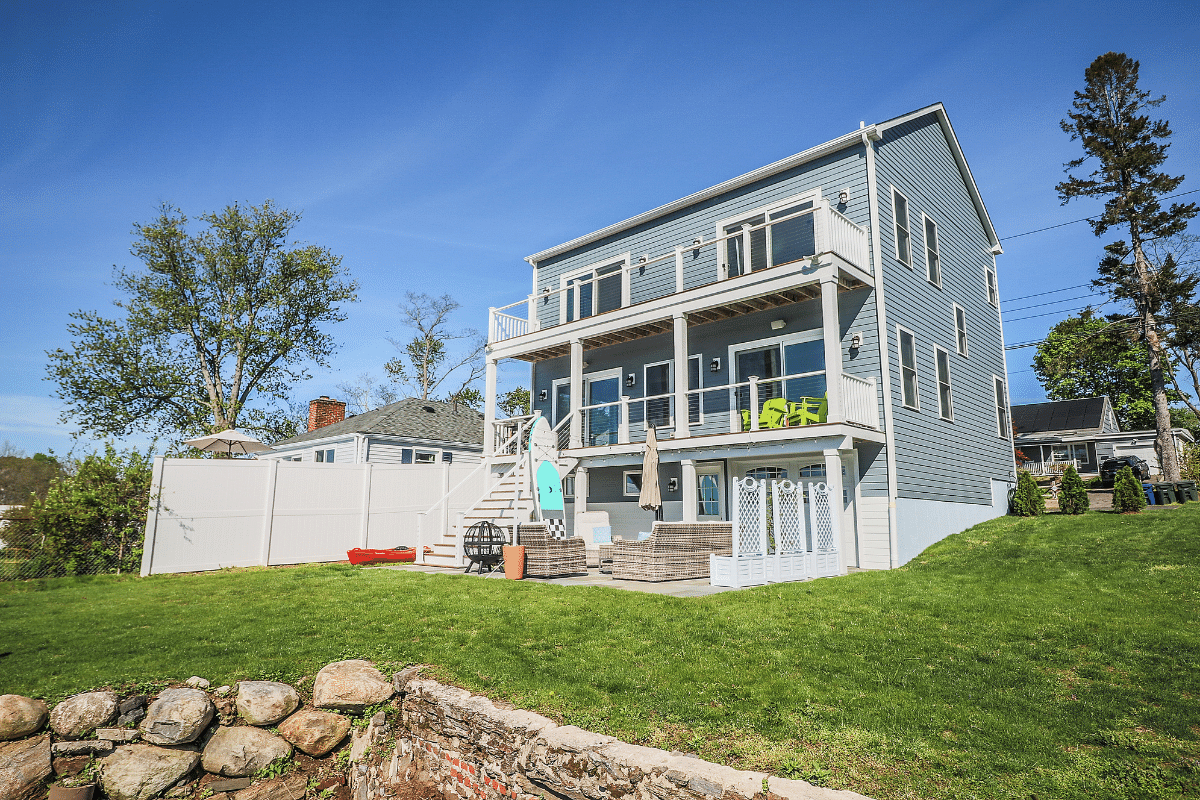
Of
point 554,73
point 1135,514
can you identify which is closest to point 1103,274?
point 1135,514

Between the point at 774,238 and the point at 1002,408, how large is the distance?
29.3 feet

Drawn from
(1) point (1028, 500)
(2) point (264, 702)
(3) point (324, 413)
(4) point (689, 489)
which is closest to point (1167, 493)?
(1) point (1028, 500)

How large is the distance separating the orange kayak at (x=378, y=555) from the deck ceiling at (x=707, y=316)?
6.39 metres

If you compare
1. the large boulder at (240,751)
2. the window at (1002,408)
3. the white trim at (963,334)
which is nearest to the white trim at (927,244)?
the white trim at (963,334)

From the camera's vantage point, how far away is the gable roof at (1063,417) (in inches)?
1292

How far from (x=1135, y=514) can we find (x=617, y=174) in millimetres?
17106

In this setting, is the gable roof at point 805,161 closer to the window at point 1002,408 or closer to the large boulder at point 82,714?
the window at point 1002,408

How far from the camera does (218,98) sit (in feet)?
50.5

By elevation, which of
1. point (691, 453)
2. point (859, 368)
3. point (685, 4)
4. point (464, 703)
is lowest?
point (464, 703)

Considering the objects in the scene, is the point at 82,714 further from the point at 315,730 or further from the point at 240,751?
the point at 315,730

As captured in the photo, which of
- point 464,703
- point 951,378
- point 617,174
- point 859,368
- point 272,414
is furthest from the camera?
point 272,414

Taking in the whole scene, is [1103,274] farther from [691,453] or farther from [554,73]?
[554,73]

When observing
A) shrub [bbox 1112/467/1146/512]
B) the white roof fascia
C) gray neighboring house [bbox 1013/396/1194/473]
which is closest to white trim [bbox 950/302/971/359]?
shrub [bbox 1112/467/1146/512]

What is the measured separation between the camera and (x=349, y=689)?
20.6 feet
